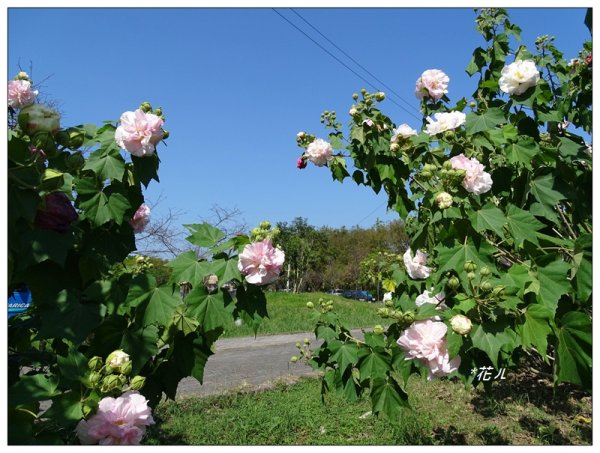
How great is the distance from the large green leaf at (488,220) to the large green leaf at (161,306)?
98 centimetres

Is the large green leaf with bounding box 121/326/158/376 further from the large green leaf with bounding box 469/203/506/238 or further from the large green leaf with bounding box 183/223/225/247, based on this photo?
the large green leaf with bounding box 469/203/506/238

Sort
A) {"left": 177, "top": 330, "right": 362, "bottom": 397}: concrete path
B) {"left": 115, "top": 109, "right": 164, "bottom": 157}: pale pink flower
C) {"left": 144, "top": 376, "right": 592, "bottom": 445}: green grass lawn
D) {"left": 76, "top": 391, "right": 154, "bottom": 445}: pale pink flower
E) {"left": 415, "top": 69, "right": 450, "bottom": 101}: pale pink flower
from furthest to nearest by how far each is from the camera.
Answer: {"left": 177, "top": 330, "right": 362, "bottom": 397}: concrete path → {"left": 144, "top": 376, "right": 592, "bottom": 445}: green grass lawn → {"left": 415, "top": 69, "right": 450, "bottom": 101}: pale pink flower → {"left": 115, "top": 109, "right": 164, "bottom": 157}: pale pink flower → {"left": 76, "top": 391, "right": 154, "bottom": 445}: pale pink flower

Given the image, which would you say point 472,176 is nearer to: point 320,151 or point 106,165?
point 320,151

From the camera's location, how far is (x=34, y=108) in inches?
44.7

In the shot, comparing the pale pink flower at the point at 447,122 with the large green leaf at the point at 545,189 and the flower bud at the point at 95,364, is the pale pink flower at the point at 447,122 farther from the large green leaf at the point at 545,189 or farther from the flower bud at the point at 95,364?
the flower bud at the point at 95,364

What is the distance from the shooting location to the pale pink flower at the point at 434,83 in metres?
2.33

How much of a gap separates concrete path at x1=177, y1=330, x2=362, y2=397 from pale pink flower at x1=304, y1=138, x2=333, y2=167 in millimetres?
3834

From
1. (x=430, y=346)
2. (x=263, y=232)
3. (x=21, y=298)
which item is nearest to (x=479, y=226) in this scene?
(x=430, y=346)

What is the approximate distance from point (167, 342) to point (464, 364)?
36.2 inches

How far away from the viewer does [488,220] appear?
5.36ft

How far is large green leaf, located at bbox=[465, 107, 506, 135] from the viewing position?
2.04m

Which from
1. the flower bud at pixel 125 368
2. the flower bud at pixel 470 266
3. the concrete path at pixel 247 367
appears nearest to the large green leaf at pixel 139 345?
the flower bud at pixel 125 368

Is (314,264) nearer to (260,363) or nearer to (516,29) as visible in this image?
(260,363)

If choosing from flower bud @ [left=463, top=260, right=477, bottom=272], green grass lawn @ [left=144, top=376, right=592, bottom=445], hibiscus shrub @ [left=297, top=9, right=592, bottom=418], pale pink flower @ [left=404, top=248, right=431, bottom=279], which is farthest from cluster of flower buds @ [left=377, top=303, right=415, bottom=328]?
green grass lawn @ [left=144, top=376, right=592, bottom=445]
